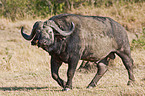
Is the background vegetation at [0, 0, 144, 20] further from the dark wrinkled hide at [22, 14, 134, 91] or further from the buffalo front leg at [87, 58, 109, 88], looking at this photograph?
the dark wrinkled hide at [22, 14, 134, 91]

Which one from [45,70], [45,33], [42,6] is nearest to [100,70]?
[45,33]

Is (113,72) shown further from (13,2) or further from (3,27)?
(13,2)

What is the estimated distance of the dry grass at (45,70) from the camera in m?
7.17

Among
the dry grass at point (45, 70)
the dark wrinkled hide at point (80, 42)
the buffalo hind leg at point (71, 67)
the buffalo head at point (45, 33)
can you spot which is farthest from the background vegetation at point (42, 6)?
the buffalo head at point (45, 33)

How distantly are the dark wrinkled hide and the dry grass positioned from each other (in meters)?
0.66

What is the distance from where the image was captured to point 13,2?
2442cm

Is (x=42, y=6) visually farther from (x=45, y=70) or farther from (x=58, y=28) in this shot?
(x=58, y=28)

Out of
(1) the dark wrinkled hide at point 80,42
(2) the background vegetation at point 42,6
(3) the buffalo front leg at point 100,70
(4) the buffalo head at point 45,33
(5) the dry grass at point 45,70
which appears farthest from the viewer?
(2) the background vegetation at point 42,6

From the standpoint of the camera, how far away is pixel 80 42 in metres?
7.25

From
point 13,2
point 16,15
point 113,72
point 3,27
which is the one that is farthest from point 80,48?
point 13,2

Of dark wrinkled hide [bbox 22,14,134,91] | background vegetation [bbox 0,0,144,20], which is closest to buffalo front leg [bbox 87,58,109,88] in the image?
dark wrinkled hide [bbox 22,14,134,91]

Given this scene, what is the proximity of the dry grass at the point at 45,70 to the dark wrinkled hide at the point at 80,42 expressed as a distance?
2.15ft

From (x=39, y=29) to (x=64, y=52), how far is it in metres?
0.82

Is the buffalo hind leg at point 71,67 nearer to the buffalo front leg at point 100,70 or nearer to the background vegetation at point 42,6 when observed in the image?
the buffalo front leg at point 100,70
